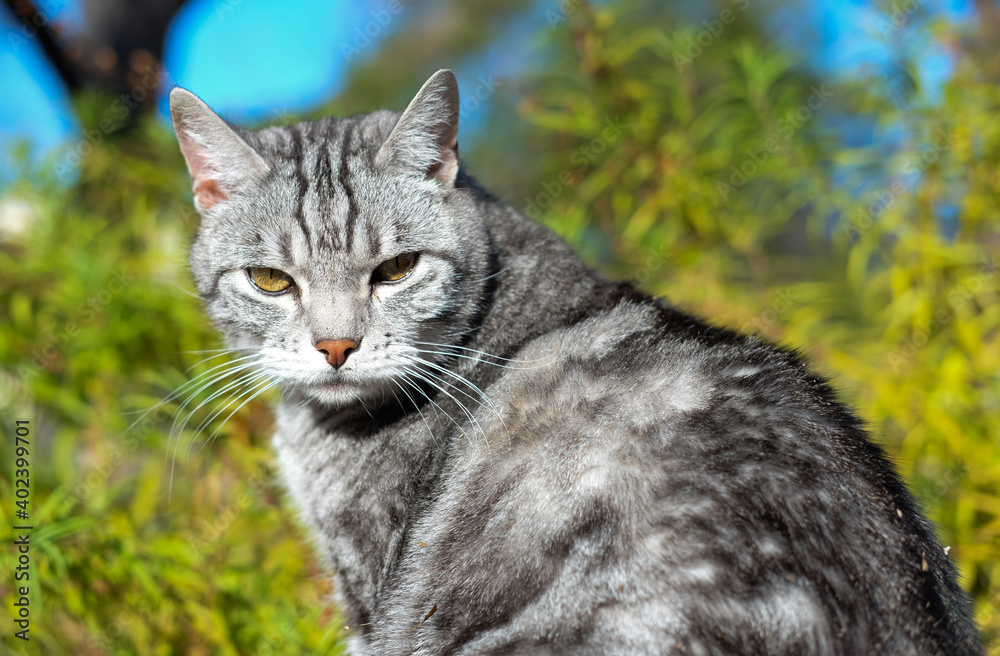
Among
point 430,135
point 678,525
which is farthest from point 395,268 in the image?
point 678,525

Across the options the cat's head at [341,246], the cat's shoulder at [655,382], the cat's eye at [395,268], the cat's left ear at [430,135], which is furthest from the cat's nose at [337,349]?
the cat's left ear at [430,135]

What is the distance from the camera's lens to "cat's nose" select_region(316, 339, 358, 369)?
178 cm

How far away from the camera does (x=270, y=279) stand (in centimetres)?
194

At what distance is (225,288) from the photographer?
2.00 m

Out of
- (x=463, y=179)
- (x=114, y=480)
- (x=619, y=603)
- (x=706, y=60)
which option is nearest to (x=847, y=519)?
(x=619, y=603)

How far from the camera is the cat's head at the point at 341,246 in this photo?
72.3 inches

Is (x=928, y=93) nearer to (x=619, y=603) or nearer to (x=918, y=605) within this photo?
(x=918, y=605)

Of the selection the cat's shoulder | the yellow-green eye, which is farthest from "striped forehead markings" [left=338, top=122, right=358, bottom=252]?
the cat's shoulder

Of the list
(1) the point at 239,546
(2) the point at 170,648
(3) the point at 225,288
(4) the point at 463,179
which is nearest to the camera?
(3) the point at 225,288

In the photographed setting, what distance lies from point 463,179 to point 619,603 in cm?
140

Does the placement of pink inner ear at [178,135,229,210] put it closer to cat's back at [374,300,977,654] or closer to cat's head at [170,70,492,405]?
cat's head at [170,70,492,405]

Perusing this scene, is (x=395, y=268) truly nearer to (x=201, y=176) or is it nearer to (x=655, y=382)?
(x=201, y=176)

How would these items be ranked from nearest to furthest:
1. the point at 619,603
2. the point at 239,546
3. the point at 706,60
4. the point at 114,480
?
the point at 619,603, the point at 239,546, the point at 114,480, the point at 706,60

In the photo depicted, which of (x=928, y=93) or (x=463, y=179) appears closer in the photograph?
(x=463, y=179)
